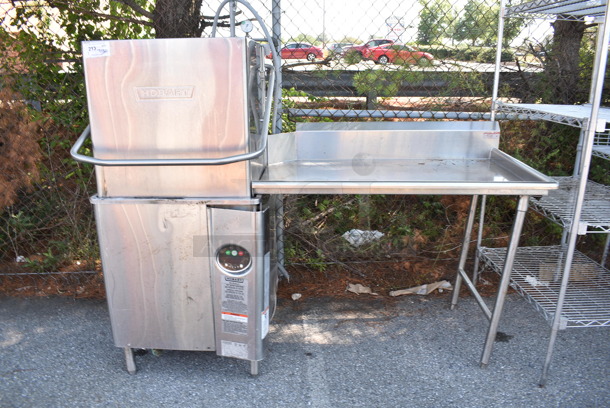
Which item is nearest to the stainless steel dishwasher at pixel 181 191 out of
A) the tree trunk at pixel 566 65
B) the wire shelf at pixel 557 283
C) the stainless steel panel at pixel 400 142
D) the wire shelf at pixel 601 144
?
the stainless steel panel at pixel 400 142

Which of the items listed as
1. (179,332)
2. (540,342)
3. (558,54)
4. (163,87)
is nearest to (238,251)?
(179,332)

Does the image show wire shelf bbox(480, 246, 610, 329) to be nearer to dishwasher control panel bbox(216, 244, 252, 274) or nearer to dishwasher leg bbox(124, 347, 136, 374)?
dishwasher control panel bbox(216, 244, 252, 274)

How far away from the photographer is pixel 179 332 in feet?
7.95

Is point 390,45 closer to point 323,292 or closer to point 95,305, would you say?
point 323,292

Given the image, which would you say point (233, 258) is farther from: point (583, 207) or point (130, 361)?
point (583, 207)

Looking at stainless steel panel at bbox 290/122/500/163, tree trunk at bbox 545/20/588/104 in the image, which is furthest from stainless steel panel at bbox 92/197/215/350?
tree trunk at bbox 545/20/588/104

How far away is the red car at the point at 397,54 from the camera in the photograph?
3.51 metres

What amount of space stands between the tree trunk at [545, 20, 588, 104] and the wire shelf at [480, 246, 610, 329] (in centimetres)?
129

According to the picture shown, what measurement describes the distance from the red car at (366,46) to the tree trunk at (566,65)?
1361 mm

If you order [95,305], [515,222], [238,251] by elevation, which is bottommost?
[95,305]

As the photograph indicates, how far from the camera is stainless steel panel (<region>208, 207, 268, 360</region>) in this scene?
223cm

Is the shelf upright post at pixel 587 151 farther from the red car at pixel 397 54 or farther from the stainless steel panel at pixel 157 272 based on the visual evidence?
the stainless steel panel at pixel 157 272

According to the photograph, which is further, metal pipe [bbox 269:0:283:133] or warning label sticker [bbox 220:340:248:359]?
metal pipe [bbox 269:0:283:133]

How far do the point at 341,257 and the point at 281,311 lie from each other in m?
0.77
